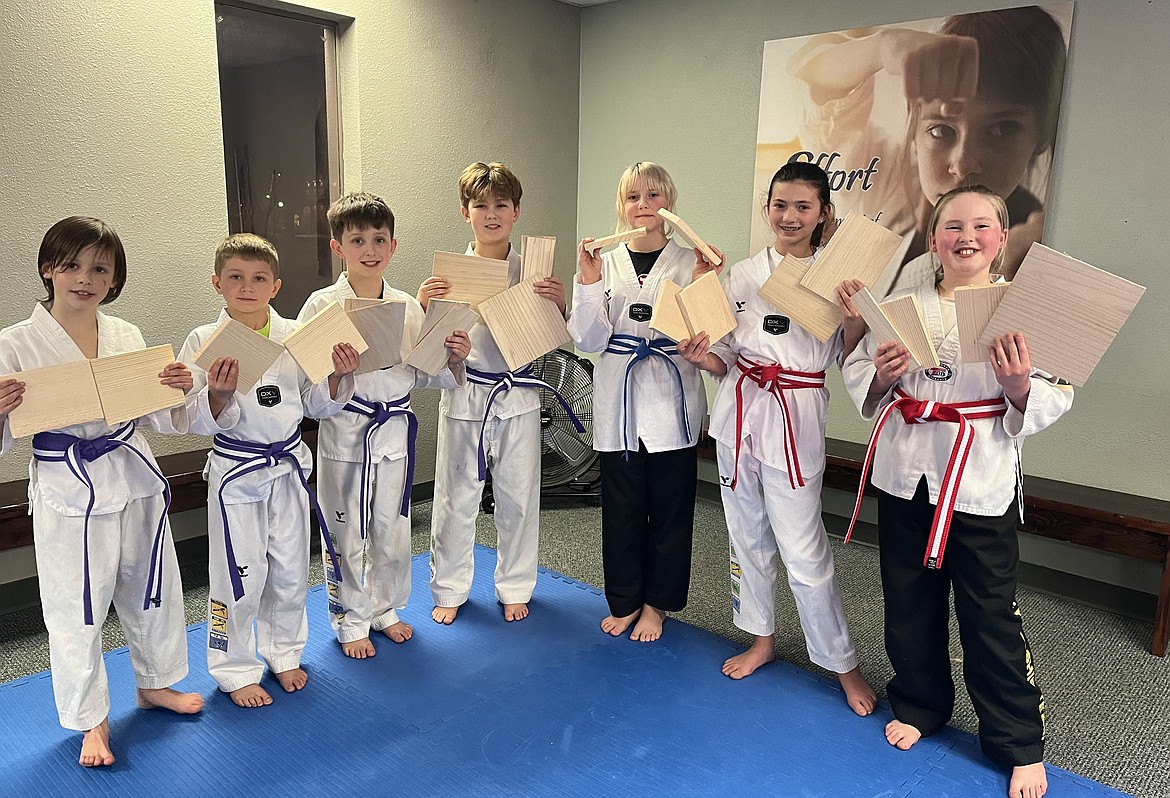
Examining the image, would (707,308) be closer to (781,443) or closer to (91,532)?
(781,443)

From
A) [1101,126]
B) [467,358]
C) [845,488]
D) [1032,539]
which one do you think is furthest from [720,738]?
[1101,126]

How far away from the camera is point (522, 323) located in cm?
246

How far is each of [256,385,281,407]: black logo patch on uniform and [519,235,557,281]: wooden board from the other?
2.53ft

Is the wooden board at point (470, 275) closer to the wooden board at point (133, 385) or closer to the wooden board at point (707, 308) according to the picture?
the wooden board at point (707, 308)

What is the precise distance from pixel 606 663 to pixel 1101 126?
8.69 feet

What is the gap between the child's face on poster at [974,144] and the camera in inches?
127

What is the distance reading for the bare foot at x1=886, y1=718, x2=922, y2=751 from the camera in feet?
6.90

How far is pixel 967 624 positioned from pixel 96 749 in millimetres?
2100

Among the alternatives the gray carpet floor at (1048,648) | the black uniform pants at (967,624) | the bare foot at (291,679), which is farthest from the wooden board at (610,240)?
the bare foot at (291,679)

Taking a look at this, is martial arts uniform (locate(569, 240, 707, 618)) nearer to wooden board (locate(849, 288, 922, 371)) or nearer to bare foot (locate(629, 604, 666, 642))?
bare foot (locate(629, 604, 666, 642))

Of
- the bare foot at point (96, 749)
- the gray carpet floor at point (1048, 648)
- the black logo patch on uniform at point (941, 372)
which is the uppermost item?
the black logo patch on uniform at point (941, 372)

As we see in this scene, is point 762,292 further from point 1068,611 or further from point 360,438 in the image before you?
point 1068,611

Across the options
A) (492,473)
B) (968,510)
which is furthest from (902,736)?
(492,473)

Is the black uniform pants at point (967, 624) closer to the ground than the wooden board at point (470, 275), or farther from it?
closer to the ground
